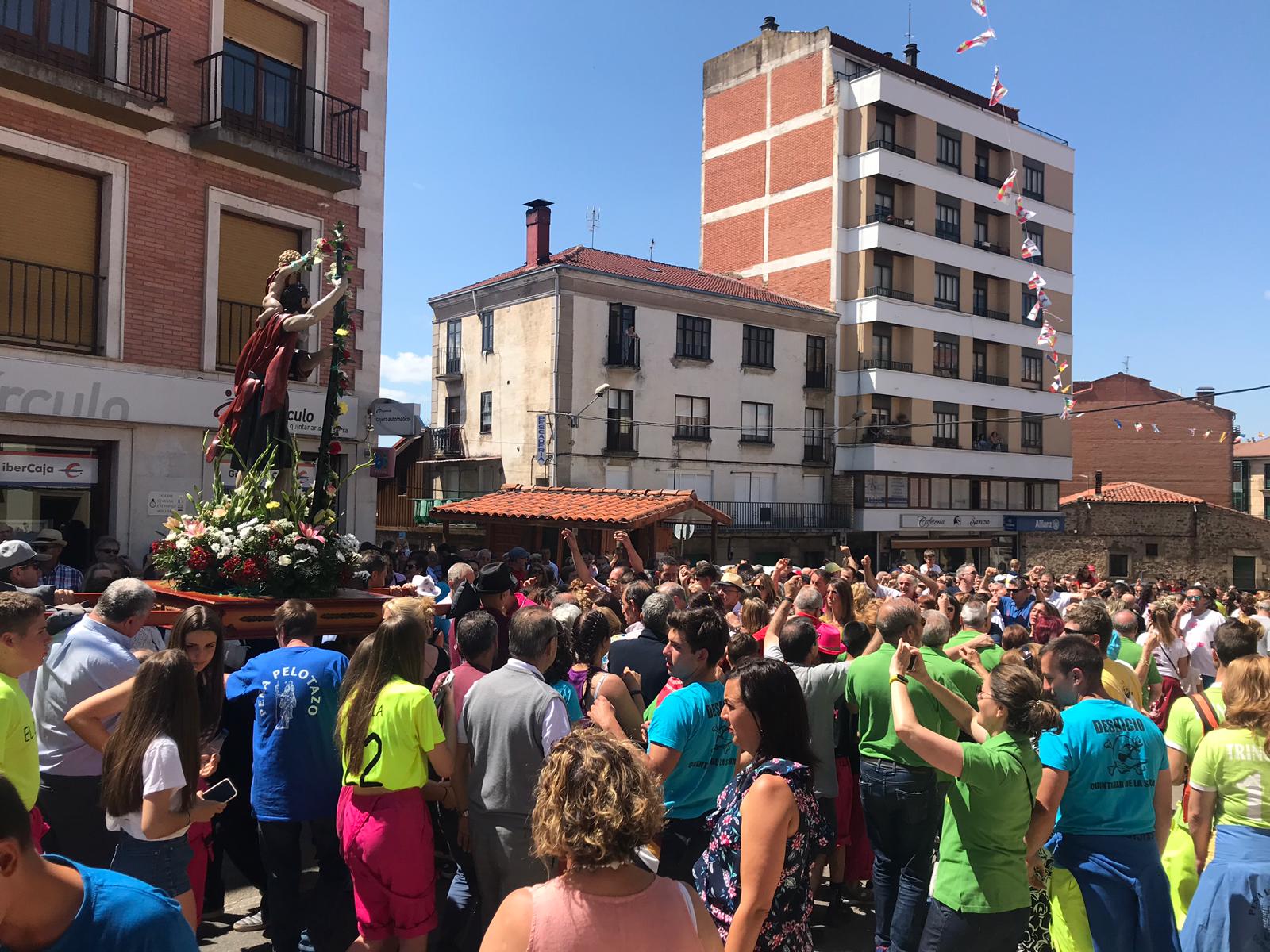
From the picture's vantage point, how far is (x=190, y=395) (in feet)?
39.1

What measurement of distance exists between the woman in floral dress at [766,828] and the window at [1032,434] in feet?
129

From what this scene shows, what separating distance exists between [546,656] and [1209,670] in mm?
7757

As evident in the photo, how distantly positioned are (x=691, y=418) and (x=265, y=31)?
20.5 m

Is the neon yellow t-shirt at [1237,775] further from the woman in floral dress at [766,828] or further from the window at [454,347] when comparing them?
the window at [454,347]

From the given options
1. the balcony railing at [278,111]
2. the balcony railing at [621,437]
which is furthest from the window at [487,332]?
the balcony railing at [278,111]

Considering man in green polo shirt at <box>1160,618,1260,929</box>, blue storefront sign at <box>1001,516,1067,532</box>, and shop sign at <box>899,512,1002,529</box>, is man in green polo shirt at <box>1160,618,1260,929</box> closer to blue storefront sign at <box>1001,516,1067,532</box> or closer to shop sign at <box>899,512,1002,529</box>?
shop sign at <box>899,512,1002,529</box>

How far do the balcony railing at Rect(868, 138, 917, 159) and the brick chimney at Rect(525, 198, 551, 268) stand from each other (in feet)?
38.4

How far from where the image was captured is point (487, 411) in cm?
3200

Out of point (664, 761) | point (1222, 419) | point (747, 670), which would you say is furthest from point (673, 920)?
point (1222, 419)

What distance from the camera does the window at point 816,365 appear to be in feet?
113

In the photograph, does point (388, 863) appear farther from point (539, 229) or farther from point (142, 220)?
point (539, 229)

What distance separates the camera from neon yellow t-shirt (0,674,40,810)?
12.1ft

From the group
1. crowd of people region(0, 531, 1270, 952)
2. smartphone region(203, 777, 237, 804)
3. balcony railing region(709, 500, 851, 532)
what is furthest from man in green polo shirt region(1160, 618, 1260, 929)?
balcony railing region(709, 500, 851, 532)

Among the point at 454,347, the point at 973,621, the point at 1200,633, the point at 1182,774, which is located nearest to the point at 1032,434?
the point at 454,347
